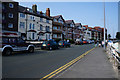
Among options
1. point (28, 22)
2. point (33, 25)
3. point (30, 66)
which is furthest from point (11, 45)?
point (33, 25)

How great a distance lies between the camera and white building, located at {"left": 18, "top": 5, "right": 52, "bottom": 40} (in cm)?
3403

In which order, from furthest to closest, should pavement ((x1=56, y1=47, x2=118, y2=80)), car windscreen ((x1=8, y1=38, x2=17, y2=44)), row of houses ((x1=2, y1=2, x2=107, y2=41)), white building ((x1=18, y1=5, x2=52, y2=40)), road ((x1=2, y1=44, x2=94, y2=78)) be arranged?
white building ((x1=18, y1=5, x2=52, y2=40))
row of houses ((x1=2, y1=2, x2=107, y2=41))
car windscreen ((x1=8, y1=38, x2=17, y2=44))
road ((x1=2, y1=44, x2=94, y2=78))
pavement ((x1=56, y1=47, x2=118, y2=80))

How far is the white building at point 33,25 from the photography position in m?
34.0

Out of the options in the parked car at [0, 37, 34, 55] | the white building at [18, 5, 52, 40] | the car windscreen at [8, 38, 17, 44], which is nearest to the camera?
the parked car at [0, 37, 34, 55]

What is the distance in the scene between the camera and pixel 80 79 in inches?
211

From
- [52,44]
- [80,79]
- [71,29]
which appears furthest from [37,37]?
[80,79]

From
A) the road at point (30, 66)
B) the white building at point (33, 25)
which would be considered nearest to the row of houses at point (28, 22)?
the white building at point (33, 25)

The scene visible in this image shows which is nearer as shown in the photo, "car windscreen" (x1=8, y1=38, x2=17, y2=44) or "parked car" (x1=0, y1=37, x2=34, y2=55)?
"parked car" (x1=0, y1=37, x2=34, y2=55)

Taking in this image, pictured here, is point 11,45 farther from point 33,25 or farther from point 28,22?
point 33,25

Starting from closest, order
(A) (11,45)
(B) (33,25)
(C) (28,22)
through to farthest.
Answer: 1. (A) (11,45)
2. (C) (28,22)
3. (B) (33,25)

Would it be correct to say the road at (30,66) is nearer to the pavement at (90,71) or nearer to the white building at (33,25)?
the pavement at (90,71)

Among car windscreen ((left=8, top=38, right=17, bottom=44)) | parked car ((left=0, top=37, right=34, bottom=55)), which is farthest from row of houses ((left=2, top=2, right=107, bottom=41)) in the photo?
car windscreen ((left=8, top=38, right=17, bottom=44))

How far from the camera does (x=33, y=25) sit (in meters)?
37.6

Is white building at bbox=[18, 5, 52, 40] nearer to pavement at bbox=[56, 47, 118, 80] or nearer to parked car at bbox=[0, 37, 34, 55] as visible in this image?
parked car at bbox=[0, 37, 34, 55]
